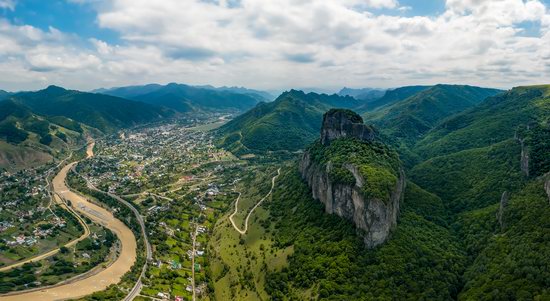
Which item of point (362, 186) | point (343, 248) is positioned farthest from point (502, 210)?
point (343, 248)

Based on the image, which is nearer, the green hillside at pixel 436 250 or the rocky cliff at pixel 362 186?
the green hillside at pixel 436 250

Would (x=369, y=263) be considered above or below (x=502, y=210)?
below

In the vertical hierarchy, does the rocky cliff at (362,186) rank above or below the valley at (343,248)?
above

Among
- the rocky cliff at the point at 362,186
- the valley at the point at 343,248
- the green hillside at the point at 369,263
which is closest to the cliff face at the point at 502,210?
the valley at the point at 343,248

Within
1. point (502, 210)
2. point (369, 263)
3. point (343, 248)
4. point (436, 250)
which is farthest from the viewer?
point (502, 210)

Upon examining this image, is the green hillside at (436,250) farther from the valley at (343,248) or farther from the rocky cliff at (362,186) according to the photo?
the rocky cliff at (362,186)

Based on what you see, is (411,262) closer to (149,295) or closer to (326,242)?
(326,242)

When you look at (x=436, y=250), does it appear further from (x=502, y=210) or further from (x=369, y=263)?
(x=502, y=210)

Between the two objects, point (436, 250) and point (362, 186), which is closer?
point (436, 250)

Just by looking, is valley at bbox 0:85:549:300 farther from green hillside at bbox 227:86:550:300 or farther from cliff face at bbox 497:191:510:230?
cliff face at bbox 497:191:510:230

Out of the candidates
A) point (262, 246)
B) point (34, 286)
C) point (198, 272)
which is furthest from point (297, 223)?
point (34, 286)
